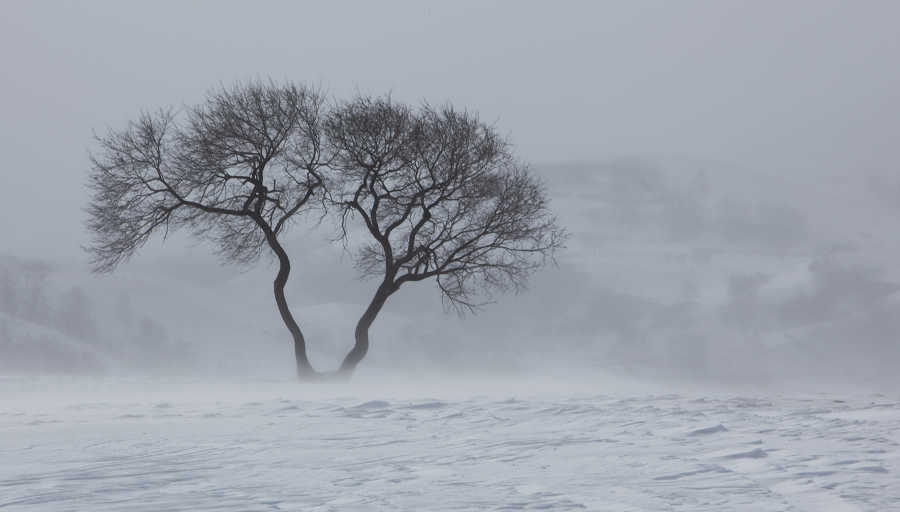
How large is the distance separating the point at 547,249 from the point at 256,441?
1643 cm

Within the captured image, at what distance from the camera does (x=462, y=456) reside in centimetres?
923

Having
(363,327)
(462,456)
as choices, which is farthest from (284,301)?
(462,456)

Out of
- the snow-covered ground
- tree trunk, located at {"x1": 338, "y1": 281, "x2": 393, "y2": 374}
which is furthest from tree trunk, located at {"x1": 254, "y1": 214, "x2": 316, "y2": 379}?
the snow-covered ground

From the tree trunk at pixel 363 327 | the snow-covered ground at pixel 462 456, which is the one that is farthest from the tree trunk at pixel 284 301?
the snow-covered ground at pixel 462 456

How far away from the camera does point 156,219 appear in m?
26.0

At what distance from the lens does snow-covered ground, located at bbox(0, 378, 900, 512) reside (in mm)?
6789

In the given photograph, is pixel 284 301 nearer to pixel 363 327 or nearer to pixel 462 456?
pixel 363 327

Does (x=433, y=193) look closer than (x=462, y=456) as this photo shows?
No

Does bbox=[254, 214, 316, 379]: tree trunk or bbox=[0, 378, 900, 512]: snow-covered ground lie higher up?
bbox=[254, 214, 316, 379]: tree trunk

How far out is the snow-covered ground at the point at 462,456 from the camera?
267 inches

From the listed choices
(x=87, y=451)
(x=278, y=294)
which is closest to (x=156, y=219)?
(x=278, y=294)

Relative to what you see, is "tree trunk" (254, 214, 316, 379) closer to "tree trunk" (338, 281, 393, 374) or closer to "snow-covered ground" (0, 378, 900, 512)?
"tree trunk" (338, 281, 393, 374)

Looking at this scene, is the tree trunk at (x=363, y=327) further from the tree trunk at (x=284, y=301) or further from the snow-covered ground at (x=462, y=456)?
the snow-covered ground at (x=462, y=456)

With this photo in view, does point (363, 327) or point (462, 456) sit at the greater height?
point (363, 327)
